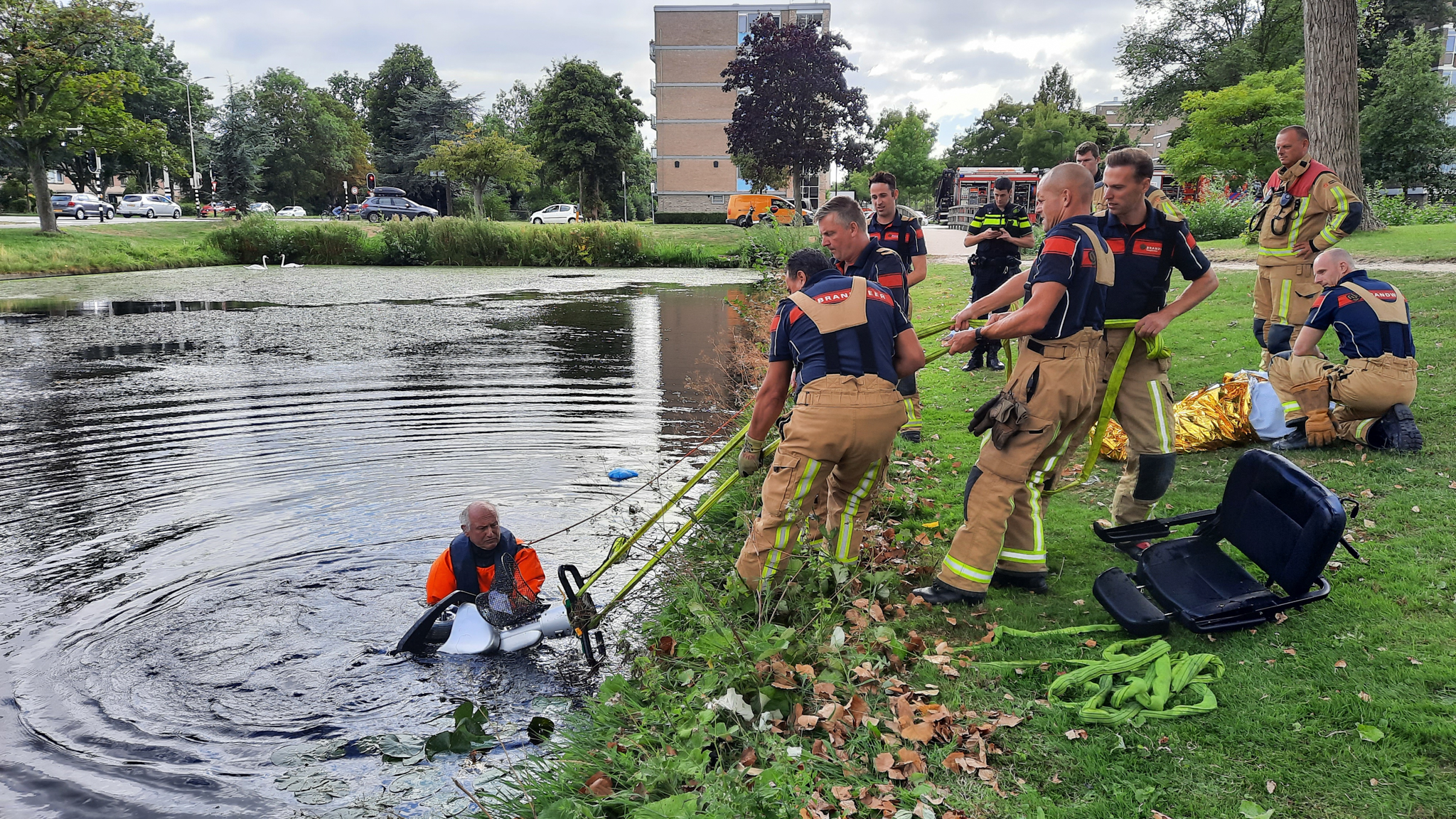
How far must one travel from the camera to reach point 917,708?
3.91m

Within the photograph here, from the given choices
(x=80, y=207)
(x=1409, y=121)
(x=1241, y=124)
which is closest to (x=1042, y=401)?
(x=1241, y=124)

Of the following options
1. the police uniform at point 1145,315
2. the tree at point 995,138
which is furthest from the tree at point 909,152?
the police uniform at point 1145,315

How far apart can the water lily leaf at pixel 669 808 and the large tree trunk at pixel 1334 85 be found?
14.0 meters

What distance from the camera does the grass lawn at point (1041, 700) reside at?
3.24 meters

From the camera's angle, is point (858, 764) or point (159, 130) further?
point (159, 130)

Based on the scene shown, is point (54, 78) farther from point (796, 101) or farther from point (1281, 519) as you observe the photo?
point (1281, 519)

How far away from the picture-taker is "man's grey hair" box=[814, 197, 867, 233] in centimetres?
523

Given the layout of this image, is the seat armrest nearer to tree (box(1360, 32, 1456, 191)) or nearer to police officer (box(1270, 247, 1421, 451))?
police officer (box(1270, 247, 1421, 451))

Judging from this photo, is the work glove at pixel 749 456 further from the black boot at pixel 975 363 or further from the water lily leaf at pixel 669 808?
the black boot at pixel 975 363

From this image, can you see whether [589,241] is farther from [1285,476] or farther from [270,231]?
[1285,476]

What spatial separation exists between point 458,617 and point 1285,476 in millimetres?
4897

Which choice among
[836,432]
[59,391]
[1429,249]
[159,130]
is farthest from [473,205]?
[836,432]

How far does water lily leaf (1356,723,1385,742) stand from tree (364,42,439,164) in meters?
86.5

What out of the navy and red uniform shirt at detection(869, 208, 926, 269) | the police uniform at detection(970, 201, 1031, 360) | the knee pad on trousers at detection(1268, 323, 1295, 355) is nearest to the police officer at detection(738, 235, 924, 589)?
the navy and red uniform shirt at detection(869, 208, 926, 269)
